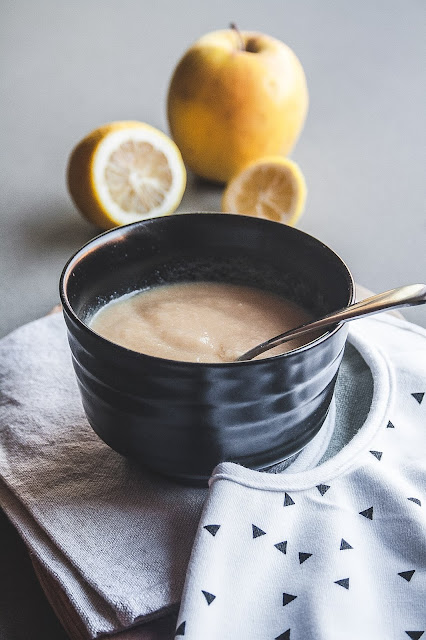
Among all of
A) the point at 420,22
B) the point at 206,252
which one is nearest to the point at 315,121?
Answer: the point at 420,22

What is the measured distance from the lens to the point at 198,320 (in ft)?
2.57

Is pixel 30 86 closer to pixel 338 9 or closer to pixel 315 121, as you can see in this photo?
pixel 315 121

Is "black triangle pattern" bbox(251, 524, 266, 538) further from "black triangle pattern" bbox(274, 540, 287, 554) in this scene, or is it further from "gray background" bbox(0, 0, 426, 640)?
"gray background" bbox(0, 0, 426, 640)

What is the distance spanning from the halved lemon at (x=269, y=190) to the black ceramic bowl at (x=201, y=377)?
38cm

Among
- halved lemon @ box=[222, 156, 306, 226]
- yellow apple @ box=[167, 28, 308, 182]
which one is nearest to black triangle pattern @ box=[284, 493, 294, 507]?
halved lemon @ box=[222, 156, 306, 226]

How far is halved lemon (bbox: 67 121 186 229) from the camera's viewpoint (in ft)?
3.90

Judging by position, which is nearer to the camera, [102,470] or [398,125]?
[102,470]

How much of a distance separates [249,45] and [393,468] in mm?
946

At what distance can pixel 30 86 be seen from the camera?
172 centimetres

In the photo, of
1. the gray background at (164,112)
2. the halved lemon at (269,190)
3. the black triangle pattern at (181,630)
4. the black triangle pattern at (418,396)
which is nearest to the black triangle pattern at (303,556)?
the black triangle pattern at (181,630)

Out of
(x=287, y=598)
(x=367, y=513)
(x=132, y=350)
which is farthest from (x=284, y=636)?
(x=132, y=350)

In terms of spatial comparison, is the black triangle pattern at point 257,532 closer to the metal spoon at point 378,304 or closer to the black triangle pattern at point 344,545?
the black triangle pattern at point 344,545

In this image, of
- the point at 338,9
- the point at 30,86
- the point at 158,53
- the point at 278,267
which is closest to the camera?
the point at 278,267

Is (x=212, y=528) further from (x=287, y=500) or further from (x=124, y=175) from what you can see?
(x=124, y=175)
